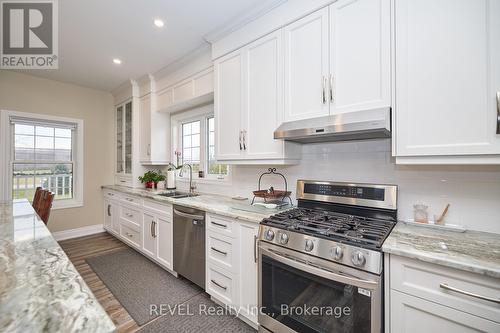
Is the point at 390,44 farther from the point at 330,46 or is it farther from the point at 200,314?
the point at 200,314

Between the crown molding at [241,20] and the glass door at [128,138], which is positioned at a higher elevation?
the crown molding at [241,20]

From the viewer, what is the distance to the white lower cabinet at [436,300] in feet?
3.00

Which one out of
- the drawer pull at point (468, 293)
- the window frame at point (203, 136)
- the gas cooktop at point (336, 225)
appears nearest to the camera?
the drawer pull at point (468, 293)

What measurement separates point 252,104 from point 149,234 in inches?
82.2

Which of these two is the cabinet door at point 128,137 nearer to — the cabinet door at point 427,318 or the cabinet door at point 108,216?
the cabinet door at point 108,216

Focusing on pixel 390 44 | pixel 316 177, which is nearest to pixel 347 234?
pixel 316 177

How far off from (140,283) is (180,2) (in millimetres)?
2781

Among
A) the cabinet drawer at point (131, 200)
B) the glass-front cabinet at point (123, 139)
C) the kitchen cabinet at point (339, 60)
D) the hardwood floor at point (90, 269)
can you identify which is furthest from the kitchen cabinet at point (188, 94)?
the hardwood floor at point (90, 269)

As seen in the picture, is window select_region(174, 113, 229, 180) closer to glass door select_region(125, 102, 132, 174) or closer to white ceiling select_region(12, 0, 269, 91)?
white ceiling select_region(12, 0, 269, 91)

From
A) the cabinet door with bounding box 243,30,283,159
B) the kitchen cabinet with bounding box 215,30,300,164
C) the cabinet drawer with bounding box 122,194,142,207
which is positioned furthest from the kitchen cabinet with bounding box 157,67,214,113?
the cabinet drawer with bounding box 122,194,142,207

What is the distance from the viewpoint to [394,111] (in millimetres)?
1346

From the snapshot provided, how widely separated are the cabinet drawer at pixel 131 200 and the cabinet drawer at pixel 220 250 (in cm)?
154

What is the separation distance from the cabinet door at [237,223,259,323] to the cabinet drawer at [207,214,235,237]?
0.10 meters

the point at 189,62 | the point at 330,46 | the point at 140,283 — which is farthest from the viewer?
the point at 189,62
